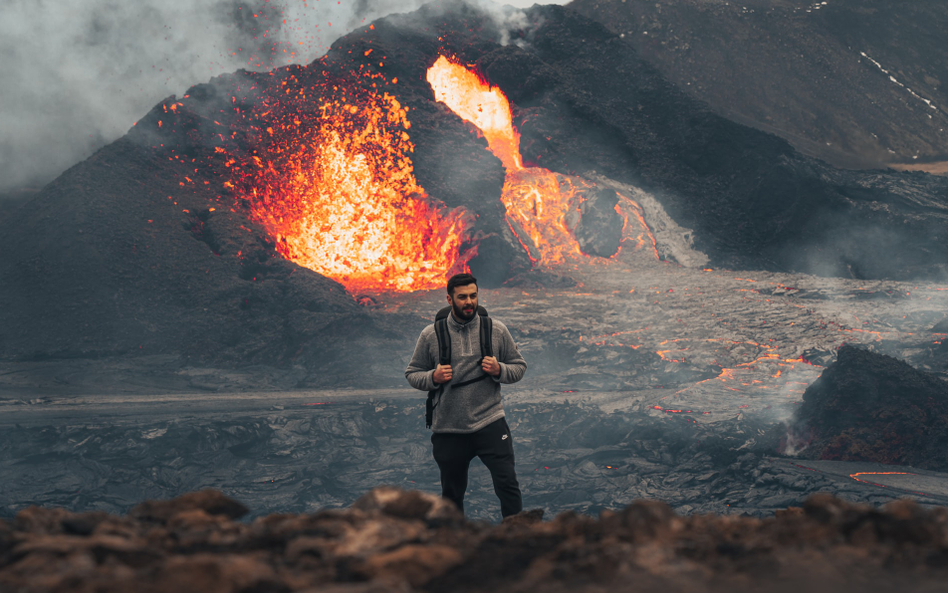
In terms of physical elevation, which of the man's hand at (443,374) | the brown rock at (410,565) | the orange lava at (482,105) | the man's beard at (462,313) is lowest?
the brown rock at (410,565)

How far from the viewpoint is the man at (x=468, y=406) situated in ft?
11.3

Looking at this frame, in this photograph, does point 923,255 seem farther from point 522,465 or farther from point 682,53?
point 682,53

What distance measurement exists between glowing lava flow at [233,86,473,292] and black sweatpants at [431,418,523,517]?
1763 centimetres

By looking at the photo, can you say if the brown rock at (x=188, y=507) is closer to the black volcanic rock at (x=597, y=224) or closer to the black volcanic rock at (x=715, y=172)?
the black volcanic rock at (x=597, y=224)

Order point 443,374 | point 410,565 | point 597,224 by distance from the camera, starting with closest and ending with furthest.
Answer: point 410,565
point 443,374
point 597,224

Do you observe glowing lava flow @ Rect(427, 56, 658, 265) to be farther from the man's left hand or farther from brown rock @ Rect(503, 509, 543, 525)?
brown rock @ Rect(503, 509, 543, 525)

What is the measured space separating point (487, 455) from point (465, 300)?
Result: 854mm

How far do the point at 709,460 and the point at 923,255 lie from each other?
19.5 m

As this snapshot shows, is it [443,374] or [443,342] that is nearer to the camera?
[443,374]

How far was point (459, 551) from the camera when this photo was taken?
79.4 inches

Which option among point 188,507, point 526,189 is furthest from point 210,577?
point 526,189

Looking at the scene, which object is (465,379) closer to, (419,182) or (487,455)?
(487,455)

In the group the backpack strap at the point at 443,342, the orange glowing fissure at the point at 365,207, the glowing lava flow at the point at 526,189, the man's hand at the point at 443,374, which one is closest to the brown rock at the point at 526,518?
the man's hand at the point at 443,374

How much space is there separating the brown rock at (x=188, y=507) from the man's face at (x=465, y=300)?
56.9 inches
